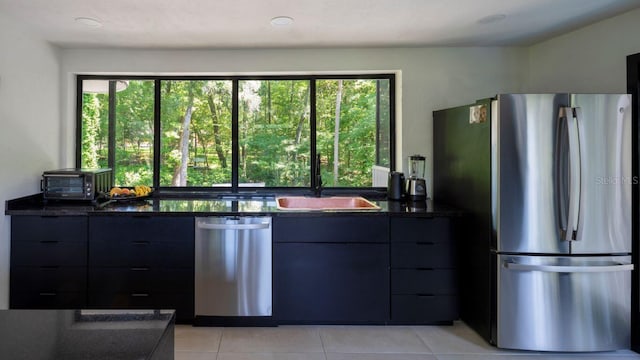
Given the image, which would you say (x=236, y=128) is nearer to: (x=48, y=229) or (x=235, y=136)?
(x=235, y=136)

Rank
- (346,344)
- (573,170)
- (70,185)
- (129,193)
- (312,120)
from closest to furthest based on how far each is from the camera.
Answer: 1. (573,170)
2. (346,344)
3. (70,185)
4. (129,193)
5. (312,120)

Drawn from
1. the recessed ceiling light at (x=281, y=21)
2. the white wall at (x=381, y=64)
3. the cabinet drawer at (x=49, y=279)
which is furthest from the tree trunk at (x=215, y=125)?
the cabinet drawer at (x=49, y=279)

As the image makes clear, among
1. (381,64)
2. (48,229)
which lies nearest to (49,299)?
(48,229)

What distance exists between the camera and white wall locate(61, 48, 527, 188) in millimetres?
3570

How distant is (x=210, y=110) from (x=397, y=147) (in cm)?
173

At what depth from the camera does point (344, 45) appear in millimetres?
3477

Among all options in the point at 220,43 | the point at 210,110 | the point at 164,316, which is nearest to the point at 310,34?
the point at 220,43

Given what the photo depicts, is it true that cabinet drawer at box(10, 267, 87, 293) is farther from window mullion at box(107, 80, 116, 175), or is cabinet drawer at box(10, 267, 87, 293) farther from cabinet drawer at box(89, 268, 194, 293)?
window mullion at box(107, 80, 116, 175)

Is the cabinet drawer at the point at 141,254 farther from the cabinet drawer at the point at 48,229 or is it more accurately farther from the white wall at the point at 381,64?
the white wall at the point at 381,64

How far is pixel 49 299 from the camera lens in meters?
2.86

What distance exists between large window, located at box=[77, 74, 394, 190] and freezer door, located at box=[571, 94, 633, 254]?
1629 millimetres

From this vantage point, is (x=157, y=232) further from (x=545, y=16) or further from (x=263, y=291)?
(x=545, y=16)

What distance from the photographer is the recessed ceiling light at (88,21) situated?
2.79 m

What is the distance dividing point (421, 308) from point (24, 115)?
3222 mm
